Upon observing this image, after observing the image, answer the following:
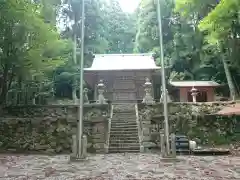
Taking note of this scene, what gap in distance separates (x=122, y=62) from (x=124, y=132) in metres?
10.8

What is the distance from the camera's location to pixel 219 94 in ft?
99.1

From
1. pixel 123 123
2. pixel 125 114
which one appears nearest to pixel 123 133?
pixel 123 123

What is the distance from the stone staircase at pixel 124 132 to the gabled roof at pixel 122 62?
5.50 m

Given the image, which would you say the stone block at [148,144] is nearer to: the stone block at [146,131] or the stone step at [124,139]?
the stone step at [124,139]

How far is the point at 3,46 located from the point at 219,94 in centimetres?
2122

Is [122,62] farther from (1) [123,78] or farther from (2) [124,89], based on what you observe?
(2) [124,89]

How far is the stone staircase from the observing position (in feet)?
46.0

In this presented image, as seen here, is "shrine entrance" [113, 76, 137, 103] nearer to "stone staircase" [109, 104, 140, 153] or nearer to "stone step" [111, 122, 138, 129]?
"stone staircase" [109, 104, 140, 153]

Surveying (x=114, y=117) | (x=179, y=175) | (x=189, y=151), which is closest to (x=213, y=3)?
(x=114, y=117)

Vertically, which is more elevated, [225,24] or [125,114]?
[225,24]

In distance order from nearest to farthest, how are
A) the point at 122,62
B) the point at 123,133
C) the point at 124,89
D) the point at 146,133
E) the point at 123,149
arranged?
the point at 123,149, the point at 123,133, the point at 146,133, the point at 124,89, the point at 122,62

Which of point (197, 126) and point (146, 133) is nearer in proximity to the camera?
point (146, 133)

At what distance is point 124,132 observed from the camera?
1508 centimetres

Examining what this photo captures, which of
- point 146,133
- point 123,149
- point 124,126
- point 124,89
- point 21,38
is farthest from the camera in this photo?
point 124,89
